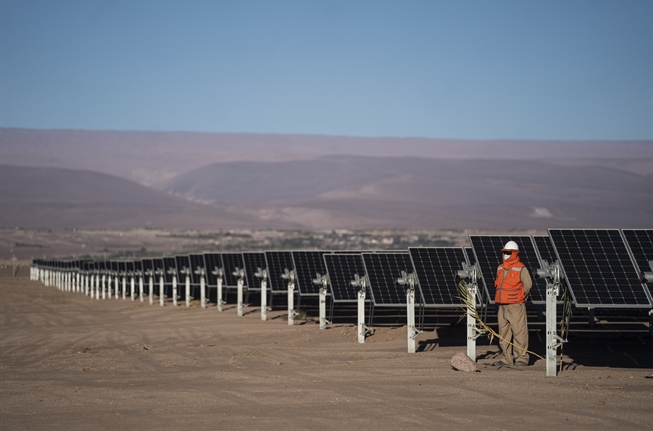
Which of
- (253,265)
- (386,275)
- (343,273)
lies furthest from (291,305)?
(253,265)

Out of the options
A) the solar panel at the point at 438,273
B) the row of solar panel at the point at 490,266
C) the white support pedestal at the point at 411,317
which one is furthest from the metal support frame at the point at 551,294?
the solar panel at the point at 438,273

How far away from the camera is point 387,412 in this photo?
529 inches

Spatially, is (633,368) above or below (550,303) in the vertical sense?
below

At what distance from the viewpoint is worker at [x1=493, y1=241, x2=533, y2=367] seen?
17.1 meters

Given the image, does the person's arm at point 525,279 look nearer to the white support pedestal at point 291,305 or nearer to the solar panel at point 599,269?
the solar panel at point 599,269

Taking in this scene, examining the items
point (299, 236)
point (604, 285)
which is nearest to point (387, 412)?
point (604, 285)

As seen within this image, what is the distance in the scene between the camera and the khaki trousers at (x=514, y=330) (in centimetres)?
1734

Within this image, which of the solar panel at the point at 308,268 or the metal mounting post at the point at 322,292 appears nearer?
the metal mounting post at the point at 322,292

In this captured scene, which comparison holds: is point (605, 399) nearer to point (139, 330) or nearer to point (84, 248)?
point (139, 330)

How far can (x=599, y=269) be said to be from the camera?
56.7 feet

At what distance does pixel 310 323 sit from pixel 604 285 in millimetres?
15357

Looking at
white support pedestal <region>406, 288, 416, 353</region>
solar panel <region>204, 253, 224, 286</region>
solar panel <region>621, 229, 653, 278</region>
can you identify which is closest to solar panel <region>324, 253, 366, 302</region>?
white support pedestal <region>406, 288, 416, 353</region>

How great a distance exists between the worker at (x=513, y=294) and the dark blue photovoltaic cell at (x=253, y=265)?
18937 millimetres

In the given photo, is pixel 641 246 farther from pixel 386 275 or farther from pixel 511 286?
pixel 386 275
